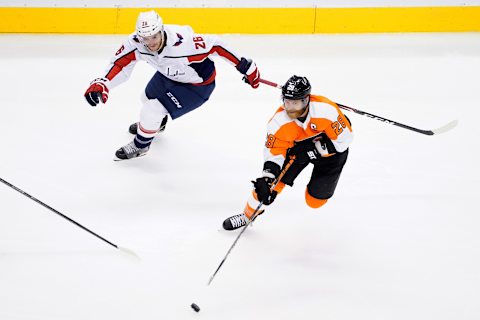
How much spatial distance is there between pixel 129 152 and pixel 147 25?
0.95m

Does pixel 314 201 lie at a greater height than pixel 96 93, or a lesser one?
lesser

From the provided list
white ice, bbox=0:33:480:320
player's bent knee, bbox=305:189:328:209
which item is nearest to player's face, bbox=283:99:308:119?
player's bent knee, bbox=305:189:328:209

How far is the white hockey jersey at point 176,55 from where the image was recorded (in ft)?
11.6

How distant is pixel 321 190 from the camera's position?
3.09 m

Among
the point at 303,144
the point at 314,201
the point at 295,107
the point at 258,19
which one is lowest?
the point at 314,201

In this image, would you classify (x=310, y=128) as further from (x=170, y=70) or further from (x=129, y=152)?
(x=129, y=152)

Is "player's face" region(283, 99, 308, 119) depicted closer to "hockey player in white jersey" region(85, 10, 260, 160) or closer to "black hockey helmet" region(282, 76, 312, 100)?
"black hockey helmet" region(282, 76, 312, 100)

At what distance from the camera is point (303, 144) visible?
3.02 meters

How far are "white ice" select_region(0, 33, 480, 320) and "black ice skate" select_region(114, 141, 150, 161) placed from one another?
8 cm

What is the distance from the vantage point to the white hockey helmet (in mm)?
3290

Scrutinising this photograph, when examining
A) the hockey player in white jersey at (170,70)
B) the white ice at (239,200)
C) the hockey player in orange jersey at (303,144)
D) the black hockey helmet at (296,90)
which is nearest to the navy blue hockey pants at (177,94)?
the hockey player in white jersey at (170,70)

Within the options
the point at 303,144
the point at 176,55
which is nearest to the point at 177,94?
the point at 176,55

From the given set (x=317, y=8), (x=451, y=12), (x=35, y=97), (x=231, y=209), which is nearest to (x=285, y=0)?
(x=317, y=8)

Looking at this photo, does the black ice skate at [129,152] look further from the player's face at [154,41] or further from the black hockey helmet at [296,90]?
the black hockey helmet at [296,90]
